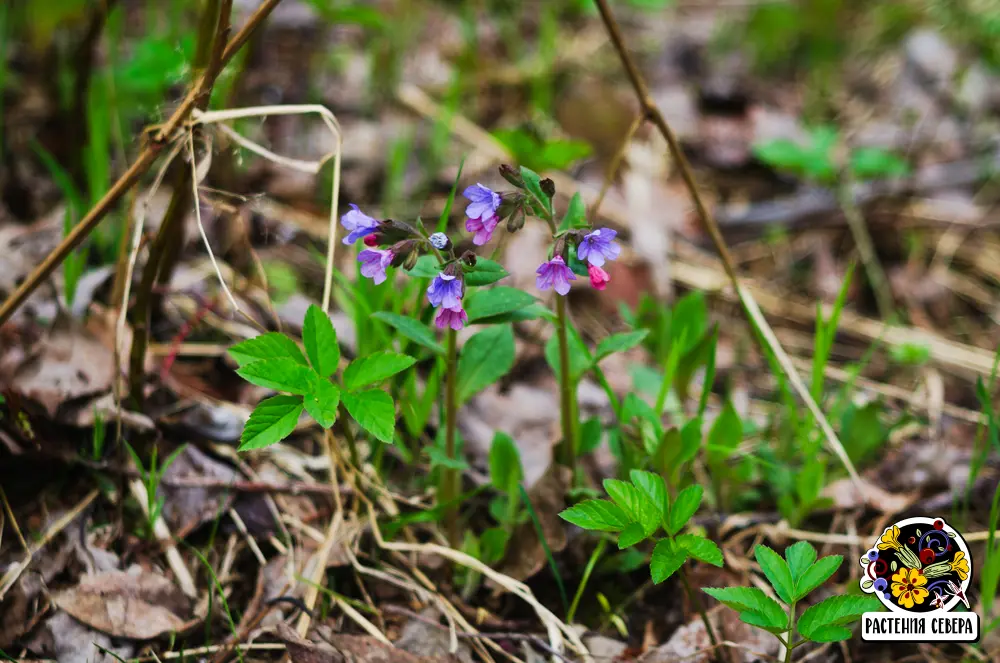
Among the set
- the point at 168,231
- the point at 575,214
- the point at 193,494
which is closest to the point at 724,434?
the point at 575,214

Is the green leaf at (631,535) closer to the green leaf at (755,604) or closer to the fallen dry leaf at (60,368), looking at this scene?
the green leaf at (755,604)

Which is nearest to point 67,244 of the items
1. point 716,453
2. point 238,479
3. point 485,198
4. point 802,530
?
point 238,479

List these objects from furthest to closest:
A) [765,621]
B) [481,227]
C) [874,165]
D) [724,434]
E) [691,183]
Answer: [874,165]
[691,183]
[724,434]
[481,227]
[765,621]

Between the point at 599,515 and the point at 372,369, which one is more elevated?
the point at 372,369

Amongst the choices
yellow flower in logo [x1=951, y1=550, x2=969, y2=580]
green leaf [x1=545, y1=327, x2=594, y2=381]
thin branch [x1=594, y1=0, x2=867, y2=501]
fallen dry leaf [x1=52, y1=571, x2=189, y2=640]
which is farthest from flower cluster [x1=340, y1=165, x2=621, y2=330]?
yellow flower in logo [x1=951, y1=550, x2=969, y2=580]

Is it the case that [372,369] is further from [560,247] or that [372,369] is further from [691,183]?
[691,183]

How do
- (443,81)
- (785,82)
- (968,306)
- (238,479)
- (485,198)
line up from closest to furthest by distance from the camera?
1. (485,198)
2. (238,479)
3. (968,306)
4. (443,81)
5. (785,82)

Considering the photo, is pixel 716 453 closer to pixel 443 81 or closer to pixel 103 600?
pixel 103 600
